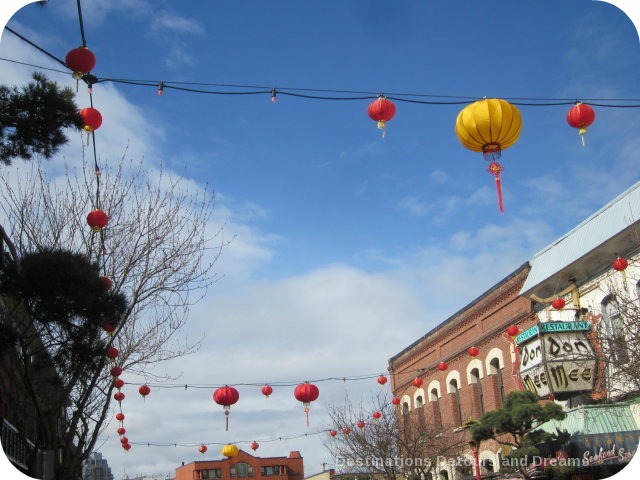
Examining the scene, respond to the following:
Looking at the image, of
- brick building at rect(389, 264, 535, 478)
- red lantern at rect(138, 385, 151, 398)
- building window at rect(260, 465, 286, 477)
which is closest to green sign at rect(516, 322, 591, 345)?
brick building at rect(389, 264, 535, 478)

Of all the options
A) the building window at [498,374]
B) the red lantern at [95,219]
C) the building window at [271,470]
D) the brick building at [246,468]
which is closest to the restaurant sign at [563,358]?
the building window at [498,374]

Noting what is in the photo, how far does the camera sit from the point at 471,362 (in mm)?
28688

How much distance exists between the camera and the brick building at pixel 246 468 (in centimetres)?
7919

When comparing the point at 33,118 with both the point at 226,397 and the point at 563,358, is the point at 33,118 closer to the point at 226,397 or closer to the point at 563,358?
the point at 226,397

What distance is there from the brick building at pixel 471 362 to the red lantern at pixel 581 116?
13153 millimetres

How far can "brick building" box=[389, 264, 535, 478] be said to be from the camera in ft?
82.8

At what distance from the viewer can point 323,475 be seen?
206ft

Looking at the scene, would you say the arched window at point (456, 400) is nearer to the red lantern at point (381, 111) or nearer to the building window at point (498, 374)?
the building window at point (498, 374)

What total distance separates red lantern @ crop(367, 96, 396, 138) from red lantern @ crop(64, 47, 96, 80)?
13.6ft

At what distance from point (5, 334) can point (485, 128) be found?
708 centimetres

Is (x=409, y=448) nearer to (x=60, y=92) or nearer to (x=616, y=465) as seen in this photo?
(x=616, y=465)

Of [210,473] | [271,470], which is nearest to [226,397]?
[210,473]

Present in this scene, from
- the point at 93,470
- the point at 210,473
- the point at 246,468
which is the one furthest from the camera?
the point at 246,468

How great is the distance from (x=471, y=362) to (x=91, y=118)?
21.8 meters
